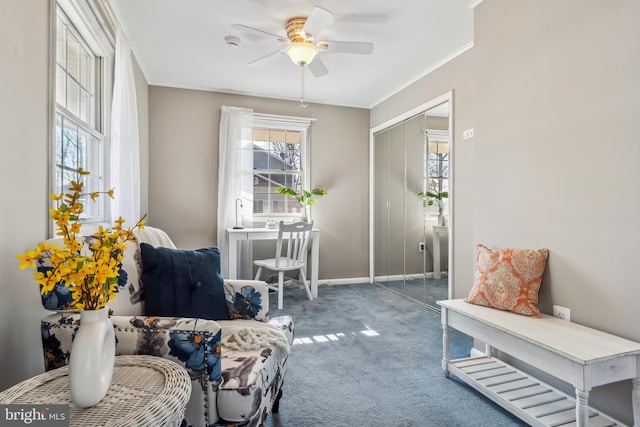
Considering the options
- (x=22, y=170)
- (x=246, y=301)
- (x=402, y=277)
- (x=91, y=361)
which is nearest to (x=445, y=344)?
(x=246, y=301)

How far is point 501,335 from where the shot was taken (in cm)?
168

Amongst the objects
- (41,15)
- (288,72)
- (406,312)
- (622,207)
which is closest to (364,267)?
(406,312)

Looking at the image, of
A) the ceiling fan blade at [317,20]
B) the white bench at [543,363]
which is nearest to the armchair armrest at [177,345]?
the white bench at [543,363]

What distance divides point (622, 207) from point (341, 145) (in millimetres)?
3463

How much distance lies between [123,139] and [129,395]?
2.10 metres

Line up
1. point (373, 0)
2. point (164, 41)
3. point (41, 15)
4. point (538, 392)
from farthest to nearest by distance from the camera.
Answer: point (164, 41) → point (373, 0) → point (538, 392) → point (41, 15)

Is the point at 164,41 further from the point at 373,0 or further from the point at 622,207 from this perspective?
the point at 622,207

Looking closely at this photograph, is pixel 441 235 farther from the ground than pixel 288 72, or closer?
closer

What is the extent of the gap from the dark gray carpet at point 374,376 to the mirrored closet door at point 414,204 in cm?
50

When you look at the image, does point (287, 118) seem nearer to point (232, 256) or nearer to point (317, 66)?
point (317, 66)

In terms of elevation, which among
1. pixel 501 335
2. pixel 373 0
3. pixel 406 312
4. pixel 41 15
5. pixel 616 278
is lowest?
A: pixel 406 312

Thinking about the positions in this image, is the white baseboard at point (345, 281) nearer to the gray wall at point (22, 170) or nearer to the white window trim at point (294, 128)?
the white window trim at point (294, 128)

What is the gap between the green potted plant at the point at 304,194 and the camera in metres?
4.18

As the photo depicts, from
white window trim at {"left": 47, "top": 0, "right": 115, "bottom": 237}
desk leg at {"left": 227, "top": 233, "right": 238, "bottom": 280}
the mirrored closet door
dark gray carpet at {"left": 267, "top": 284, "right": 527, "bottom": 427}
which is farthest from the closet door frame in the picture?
white window trim at {"left": 47, "top": 0, "right": 115, "bottom": 237}
